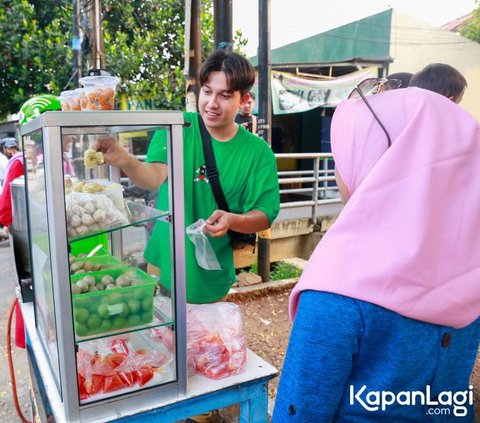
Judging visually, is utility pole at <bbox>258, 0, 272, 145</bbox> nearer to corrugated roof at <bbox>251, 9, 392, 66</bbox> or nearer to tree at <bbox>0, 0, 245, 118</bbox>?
tree at <bbox>0, 0, 245, 118</bbox>

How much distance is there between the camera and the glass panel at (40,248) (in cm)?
122

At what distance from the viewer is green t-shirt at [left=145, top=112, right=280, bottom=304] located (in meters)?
1.80

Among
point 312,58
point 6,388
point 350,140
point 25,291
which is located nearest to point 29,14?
point 312,58

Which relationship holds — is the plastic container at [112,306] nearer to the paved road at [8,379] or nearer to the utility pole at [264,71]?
the paved road at [8,379]

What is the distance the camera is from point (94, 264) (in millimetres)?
1335

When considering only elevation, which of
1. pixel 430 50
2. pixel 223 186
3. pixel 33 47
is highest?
pixel 430 50

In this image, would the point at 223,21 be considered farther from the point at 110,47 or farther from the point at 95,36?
the point at 110,47

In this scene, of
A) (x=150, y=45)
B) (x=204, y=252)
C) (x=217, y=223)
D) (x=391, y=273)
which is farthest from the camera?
(x=150, y=45)

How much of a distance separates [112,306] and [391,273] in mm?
770

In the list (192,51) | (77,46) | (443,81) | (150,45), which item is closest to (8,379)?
(192,51)

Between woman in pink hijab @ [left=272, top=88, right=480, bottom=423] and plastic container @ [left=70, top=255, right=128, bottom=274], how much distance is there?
25.9 inches

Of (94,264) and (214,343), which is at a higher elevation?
(94,264)

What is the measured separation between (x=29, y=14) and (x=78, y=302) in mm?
7823

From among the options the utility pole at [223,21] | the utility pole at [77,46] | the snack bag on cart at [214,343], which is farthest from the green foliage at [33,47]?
the snack bag on cart at [214,343]
